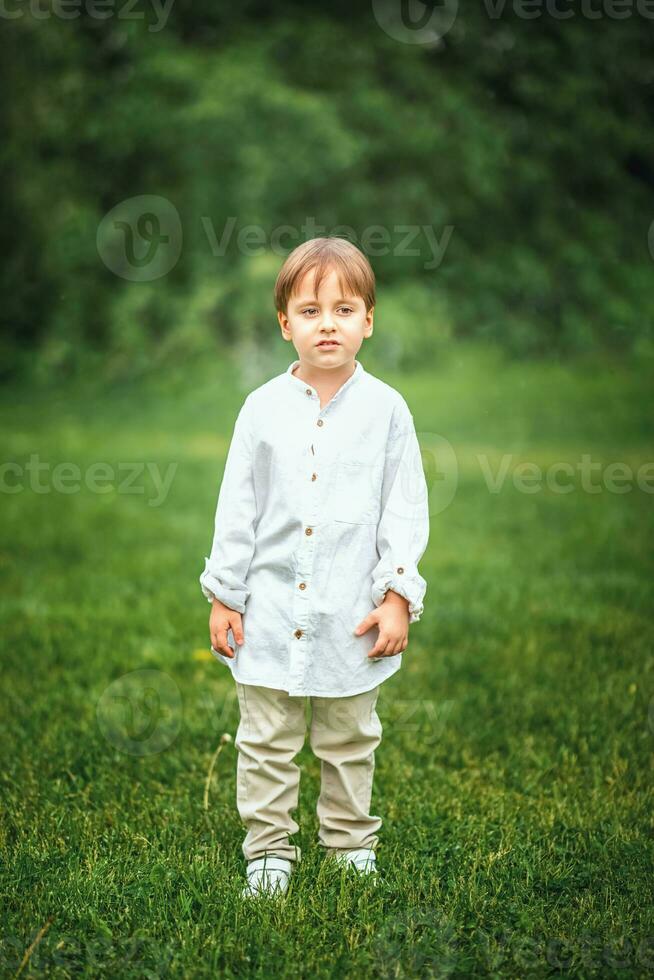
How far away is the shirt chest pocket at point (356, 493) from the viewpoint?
2.30m

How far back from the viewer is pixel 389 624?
2.27 meters

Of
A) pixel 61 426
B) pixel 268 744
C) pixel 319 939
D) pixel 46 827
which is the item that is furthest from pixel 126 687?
pixel 61 426

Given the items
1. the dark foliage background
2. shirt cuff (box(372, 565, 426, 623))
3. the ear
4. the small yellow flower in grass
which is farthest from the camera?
the dark foliage background

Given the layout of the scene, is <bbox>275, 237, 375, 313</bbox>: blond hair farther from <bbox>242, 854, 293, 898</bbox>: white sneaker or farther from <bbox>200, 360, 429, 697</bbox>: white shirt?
<bbox>242, 854, 293, 898</bbox>: white sneaker

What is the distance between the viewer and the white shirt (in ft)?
7.50

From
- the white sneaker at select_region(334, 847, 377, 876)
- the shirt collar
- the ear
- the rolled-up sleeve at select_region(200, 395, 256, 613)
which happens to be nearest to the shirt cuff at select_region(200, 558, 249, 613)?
the rolled-up sleeve at select_region(200, 395, 256, 613)

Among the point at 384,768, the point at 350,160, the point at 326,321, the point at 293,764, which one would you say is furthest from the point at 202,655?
the point at 350,160

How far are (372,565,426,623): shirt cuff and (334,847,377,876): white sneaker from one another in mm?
670

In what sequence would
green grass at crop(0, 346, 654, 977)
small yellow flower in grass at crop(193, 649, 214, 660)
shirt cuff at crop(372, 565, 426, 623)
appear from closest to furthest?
green grass at crop(0, 346, 654, 977) → shirt cuff at crop(372, 565, 426, 623) → small yellow flower in grass at crop(193, 649, 214, 660)

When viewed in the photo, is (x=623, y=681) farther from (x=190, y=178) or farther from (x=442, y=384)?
(x=190, y=178)

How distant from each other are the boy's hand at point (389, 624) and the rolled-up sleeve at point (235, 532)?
1.03ft

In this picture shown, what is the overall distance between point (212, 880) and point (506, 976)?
0.73 metres

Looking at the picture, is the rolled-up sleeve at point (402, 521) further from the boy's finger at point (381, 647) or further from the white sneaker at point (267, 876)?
the white sneaker at point (267, 876)

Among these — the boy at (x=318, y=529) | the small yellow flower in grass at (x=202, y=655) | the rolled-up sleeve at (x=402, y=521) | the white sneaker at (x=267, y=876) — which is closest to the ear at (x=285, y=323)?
the boy at (x=318, y=529)
